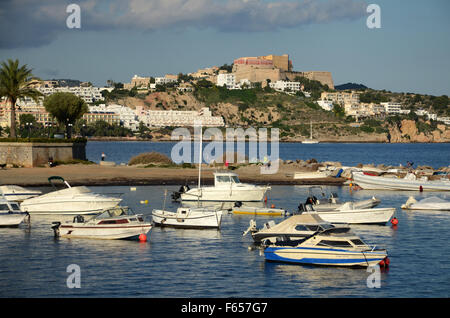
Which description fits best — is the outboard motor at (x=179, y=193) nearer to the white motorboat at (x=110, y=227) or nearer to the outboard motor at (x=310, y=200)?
the outboard motor at (x=310, y=200)

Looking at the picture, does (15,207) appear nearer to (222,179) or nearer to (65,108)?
(222,179)

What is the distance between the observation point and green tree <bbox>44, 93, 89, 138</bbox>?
87125 millimetres

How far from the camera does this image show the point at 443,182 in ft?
209

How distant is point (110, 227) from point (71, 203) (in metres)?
9.39

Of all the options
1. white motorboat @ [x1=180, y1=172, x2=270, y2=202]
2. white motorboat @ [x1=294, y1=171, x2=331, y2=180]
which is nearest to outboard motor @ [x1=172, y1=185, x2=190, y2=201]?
white motorboat @ [x1=180, y1=172, x2=270, y2=202]

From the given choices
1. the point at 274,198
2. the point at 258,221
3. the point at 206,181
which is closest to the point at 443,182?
the point at 274,198

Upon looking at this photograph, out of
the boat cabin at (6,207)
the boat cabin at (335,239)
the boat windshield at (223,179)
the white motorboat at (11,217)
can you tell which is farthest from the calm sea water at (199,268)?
the boat windshield at (223,179)

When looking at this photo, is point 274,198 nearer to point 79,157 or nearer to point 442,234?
point 442,234

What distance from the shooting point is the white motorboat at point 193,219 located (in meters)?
38.3

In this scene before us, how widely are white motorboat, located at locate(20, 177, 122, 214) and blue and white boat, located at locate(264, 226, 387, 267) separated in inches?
681

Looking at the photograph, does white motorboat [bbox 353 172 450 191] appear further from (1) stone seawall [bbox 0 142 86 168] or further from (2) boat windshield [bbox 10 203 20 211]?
(2) boat windshield [bbox 10 203 20 211]

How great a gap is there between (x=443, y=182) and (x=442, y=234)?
26771 millimetres

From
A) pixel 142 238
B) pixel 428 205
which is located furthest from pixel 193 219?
pixel 428 205

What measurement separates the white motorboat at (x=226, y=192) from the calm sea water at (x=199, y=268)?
9.82 meters
